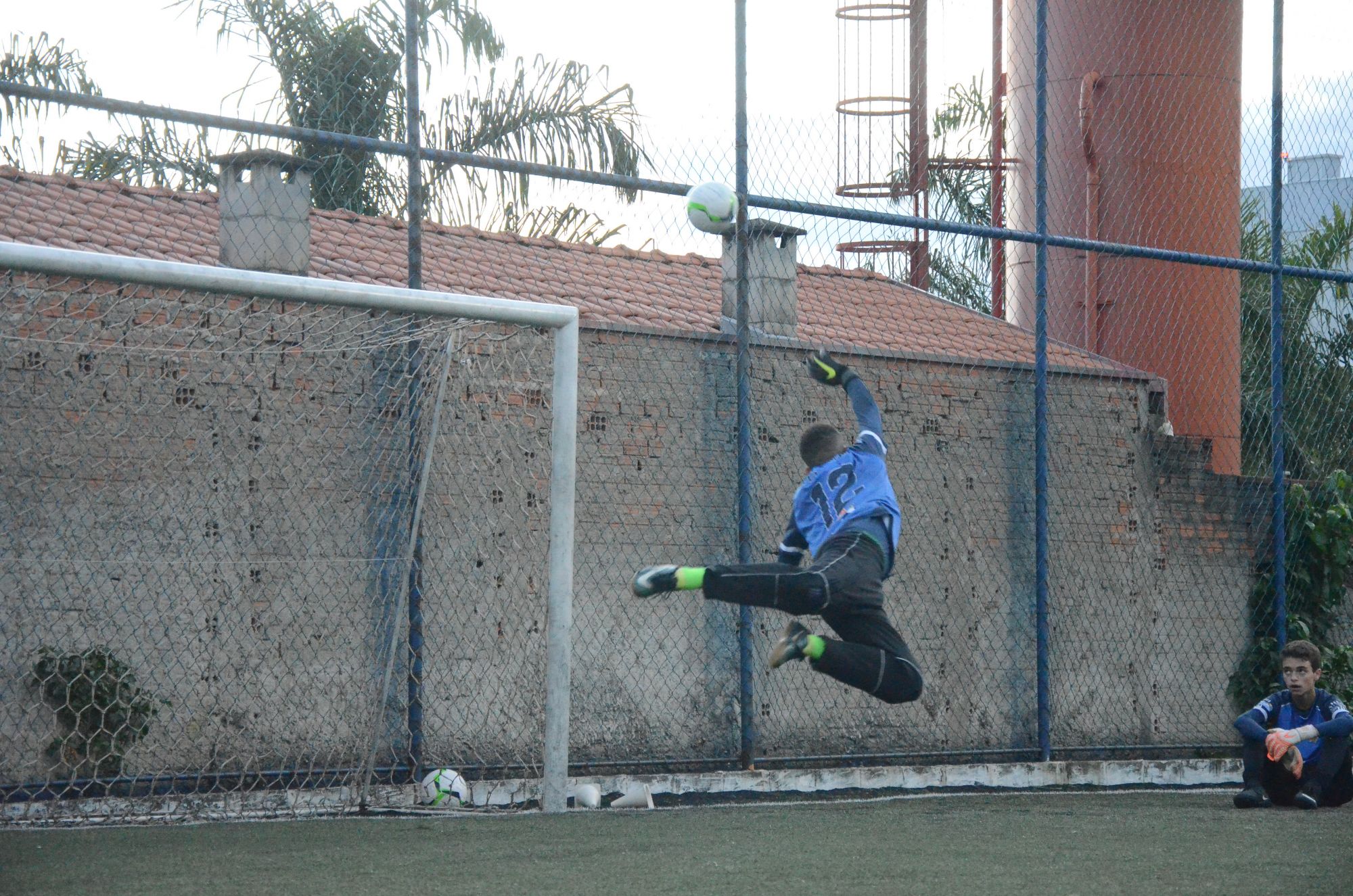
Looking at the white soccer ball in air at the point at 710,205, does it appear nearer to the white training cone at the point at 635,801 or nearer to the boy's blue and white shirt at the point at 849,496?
the boy's blue and white shirt at the point at 849,496

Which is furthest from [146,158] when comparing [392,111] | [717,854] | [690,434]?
[717,854]

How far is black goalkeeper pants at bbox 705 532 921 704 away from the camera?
230 inches

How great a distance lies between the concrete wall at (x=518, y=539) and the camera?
7.13 meters

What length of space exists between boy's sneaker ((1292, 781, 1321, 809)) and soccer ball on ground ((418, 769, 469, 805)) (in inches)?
157

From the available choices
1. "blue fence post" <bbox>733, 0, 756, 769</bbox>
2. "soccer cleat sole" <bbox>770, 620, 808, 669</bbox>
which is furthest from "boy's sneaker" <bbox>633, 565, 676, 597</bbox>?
"blue fence post" <bbox>733, 0, 756, 769</bbox>

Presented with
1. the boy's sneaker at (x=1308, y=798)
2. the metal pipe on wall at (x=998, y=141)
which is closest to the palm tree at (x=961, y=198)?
the metal pipe on wall at (x=998, y=141)

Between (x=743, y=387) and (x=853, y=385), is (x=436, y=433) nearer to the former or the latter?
(x=743, y=387)

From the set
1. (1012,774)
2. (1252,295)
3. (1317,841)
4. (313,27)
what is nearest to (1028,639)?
(1012,774)

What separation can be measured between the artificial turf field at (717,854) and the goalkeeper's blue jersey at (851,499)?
1256mm

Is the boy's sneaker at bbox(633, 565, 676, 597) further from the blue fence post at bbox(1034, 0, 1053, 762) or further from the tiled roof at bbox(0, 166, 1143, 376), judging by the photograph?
the blue fence post at bbox(1034, 0, 1053, 762)

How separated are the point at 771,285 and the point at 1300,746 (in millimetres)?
4766

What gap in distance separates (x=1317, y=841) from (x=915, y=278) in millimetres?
6031

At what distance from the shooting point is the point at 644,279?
11.9m

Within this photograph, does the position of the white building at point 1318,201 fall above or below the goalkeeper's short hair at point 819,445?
above
